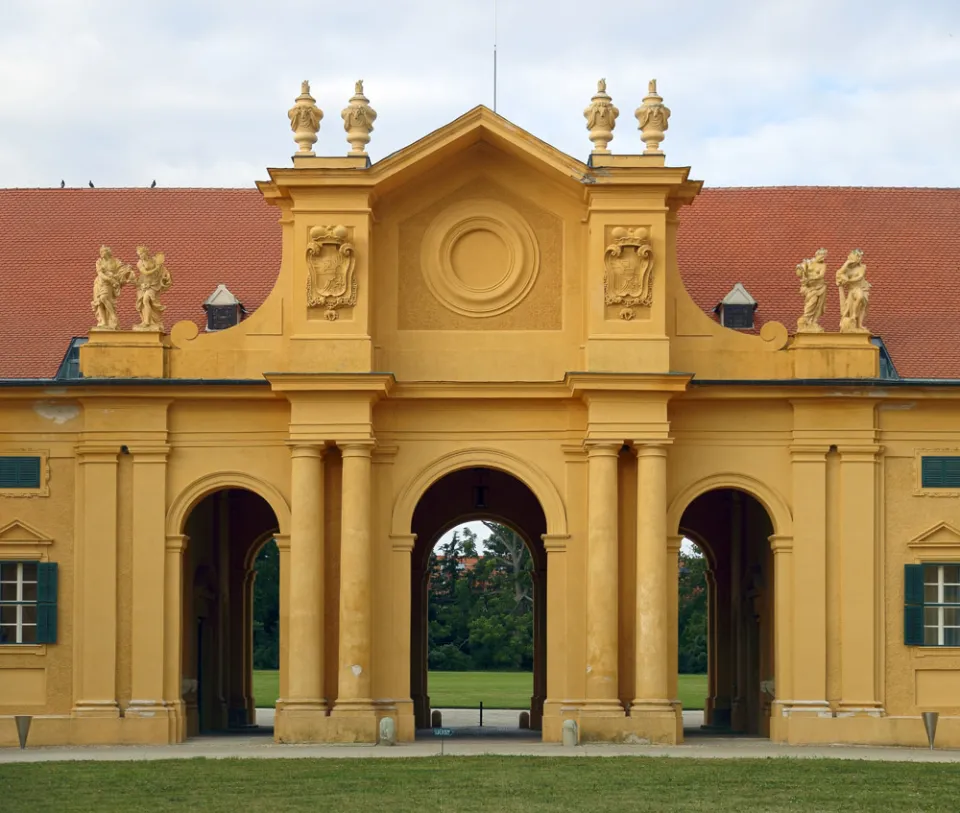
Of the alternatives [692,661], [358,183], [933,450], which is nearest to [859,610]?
[933,450]

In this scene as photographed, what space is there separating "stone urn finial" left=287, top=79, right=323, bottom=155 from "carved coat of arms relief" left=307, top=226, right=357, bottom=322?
162 cm

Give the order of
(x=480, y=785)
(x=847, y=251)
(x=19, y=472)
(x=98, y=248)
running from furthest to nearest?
(x=98, y=248) < (x=847, y=251) < (x=19, y=472) < (x=480, y=785)

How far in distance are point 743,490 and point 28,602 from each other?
13.2 m

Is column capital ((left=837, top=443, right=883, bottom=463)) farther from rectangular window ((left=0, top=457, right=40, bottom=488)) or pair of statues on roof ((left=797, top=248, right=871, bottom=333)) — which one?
rectangular window ((left=0, top=457, right=40, bottom=488))

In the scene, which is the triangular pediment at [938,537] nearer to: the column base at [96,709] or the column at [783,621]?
the column at [783,621]

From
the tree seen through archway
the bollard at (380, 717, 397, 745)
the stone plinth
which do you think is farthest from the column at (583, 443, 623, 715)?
the tree seen through archway

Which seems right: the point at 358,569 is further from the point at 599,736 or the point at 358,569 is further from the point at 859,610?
the point at 859,610

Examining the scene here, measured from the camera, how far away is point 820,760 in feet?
105

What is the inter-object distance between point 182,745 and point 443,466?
6803 mm

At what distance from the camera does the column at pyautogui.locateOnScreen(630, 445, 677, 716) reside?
120 ft

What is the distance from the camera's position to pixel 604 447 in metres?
37.0

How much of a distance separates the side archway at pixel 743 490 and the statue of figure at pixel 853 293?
3.22 metres

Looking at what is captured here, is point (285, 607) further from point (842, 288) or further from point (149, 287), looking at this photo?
point (842, 288)

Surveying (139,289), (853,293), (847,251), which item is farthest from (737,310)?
(139,289)
